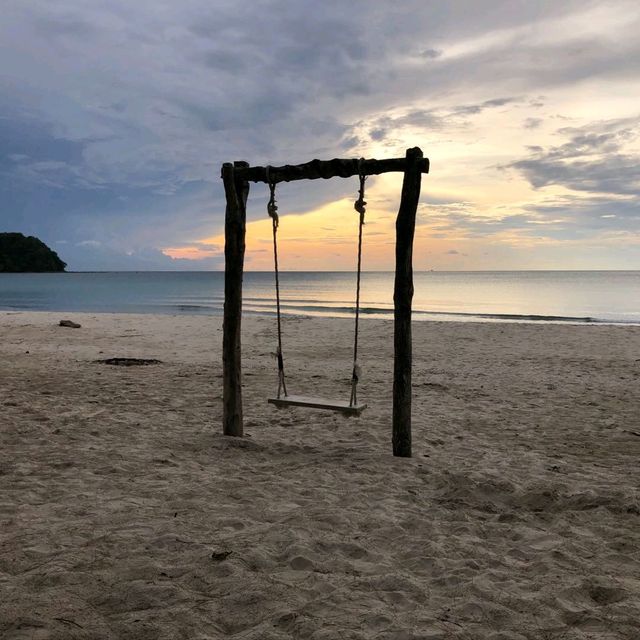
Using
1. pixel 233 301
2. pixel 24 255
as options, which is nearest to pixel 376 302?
pixel 233 301

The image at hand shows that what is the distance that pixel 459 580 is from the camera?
10.2ft

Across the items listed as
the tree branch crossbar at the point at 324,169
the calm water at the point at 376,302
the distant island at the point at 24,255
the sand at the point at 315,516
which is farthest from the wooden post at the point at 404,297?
the distant island at the point at 24,255

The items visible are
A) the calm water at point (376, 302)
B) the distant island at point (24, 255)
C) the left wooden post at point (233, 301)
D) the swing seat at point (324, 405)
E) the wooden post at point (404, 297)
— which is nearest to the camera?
the wooden post at point (404, 297)

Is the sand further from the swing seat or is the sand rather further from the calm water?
the calm water

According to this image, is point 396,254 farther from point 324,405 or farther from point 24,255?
point 24,255

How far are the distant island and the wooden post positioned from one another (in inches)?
6248

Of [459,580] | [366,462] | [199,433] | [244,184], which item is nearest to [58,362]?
[199,433]

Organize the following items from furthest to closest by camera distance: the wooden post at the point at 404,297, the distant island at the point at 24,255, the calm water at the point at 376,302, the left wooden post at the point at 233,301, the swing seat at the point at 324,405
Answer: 1. the distant island at the point at 24,255
2. the calm water at the point at 376,302
3. the left wooden post at the point at 233,301
4. the swing seat at the point at 324,405
5. the wooden post at the point at 404,297

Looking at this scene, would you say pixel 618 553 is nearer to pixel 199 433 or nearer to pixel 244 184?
pixel 199 433

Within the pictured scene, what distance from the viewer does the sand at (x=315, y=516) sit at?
2.72m

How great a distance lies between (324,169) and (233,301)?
174 centimetres

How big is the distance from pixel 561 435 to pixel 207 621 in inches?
197

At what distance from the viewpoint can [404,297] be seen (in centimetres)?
526

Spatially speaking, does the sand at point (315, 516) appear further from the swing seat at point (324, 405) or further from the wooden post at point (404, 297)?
the swing seat at point (324, 405)
